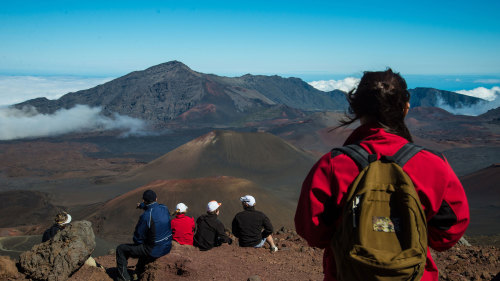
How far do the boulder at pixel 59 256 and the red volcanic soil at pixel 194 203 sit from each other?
15.6 metres

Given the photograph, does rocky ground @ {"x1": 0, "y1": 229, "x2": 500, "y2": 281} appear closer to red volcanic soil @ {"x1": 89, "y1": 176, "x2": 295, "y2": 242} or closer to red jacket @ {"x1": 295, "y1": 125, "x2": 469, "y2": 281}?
red jacket @ {"x1": 295, "y1": 125, "x2": 469, "y2": 281}

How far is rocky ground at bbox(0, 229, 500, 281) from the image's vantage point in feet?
18.4

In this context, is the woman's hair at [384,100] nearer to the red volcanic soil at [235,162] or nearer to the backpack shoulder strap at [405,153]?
the backpack shoulder strap at [405,153]

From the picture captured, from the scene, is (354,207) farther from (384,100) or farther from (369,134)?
(384,100)

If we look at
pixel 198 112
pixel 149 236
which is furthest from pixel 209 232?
pixel 198 112

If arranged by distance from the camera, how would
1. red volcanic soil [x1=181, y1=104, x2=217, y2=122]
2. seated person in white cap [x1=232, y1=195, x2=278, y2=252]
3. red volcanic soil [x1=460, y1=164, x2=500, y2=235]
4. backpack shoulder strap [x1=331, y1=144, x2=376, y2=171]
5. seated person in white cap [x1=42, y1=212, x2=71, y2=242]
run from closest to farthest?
backpack shoulder strap [x1=331, y1=144, x2=376, y2=171] → seated person in white cap [x1=42, y1=212, x2=71, y2=242] → seated person in white cap [x1=232, y1=195, x2=278, y2=252] → red volcanic soil [x1=460, y1=164, x2=500, y2=235] → red volcanic soil [x1=181, y1=104, x2=217, y2=122]

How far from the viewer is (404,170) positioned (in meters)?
2.03

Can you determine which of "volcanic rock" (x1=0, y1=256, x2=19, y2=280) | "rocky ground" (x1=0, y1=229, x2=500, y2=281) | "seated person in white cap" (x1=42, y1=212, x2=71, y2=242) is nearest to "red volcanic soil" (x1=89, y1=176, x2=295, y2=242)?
"rocky ground" (x1=0, y1=229, x2=500, y2=281)

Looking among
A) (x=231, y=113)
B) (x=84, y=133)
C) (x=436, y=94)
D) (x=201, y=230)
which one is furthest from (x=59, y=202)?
(x=436, y=94)

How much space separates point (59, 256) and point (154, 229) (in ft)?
4.90

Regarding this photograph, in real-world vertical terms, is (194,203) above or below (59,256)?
below

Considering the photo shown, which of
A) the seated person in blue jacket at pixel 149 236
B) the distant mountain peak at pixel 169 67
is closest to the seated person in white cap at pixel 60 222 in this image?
the seated person in blue jacket at pixel 149 236

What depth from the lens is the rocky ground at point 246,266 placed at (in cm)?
562

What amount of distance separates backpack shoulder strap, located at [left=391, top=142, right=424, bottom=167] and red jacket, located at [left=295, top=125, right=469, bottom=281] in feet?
0.09
